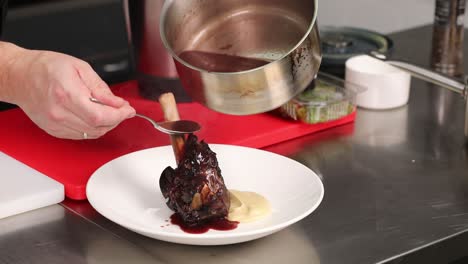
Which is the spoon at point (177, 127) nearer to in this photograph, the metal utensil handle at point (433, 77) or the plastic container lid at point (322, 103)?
the plastic container lid at point (322, 103)

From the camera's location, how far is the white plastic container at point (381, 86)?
5.45 ft

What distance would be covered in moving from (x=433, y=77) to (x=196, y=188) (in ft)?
1.88

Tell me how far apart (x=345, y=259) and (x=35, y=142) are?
24.3 inches

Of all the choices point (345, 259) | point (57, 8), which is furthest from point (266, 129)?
point (57, 8)

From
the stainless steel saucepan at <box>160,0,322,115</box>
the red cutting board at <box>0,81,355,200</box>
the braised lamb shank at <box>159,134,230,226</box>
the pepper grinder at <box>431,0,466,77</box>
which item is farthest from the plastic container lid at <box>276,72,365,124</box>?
the braised lamb shank at <box>159,134,230,226</box>

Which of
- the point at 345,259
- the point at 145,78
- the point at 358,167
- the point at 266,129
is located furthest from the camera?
the point at 145,78

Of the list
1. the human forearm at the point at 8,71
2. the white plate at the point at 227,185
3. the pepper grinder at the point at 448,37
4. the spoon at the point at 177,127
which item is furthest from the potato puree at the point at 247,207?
the pepper grinder at the point at 448,37

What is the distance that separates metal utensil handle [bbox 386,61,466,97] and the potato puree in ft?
1.53

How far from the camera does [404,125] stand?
1621mm

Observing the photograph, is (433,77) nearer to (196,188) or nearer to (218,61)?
(218,61)

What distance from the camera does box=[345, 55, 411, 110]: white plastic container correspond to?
166 cm

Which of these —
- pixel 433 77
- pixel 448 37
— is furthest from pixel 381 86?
pixel 448 37

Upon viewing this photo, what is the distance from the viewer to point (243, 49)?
4.74 feet

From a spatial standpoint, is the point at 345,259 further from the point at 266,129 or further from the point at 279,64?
the point at 266,129
